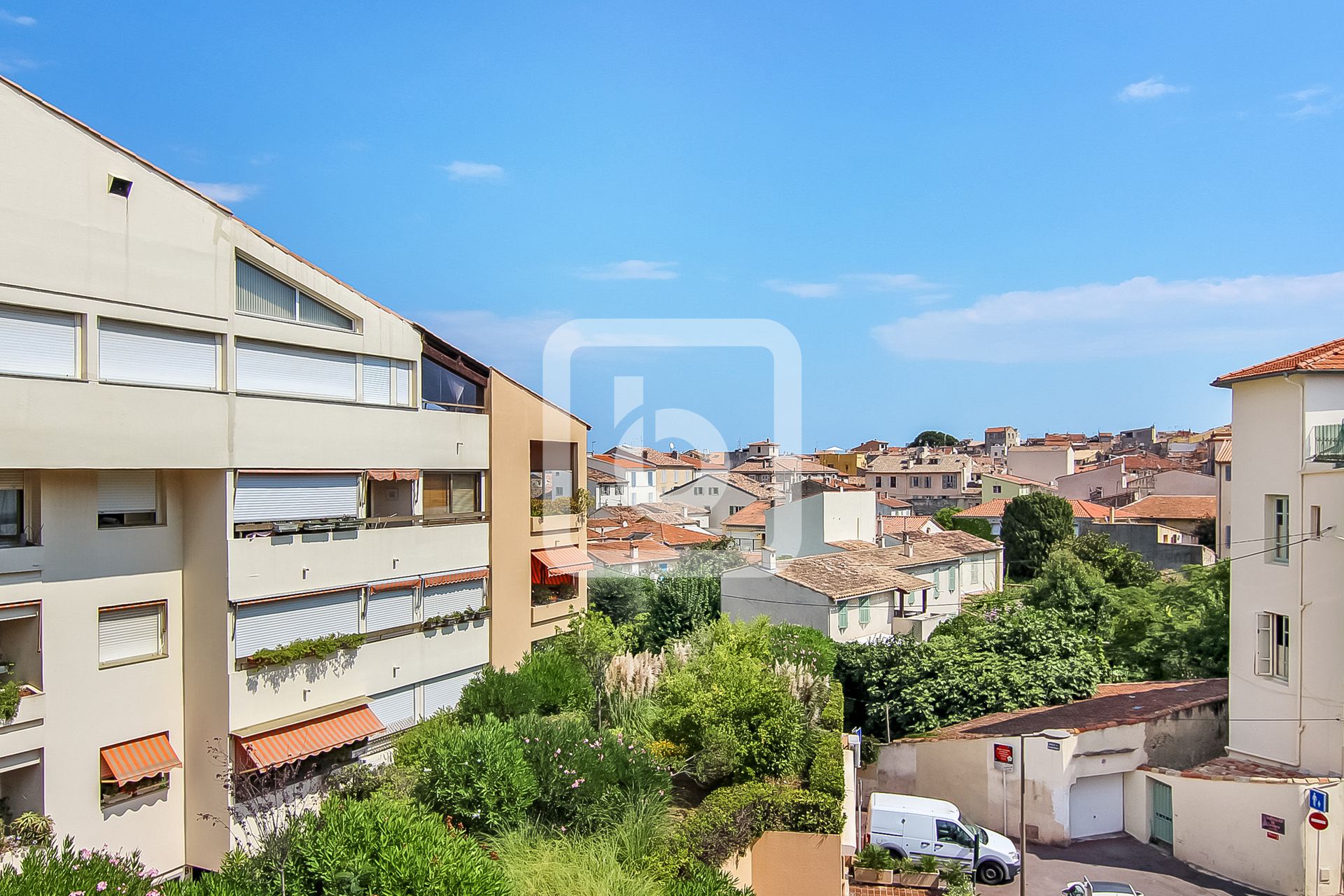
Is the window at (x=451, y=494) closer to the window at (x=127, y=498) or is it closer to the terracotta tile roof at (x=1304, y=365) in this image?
the window at (x=127, y=498)

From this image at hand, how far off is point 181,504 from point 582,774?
7.71 m

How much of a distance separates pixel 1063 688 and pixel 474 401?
1694cm

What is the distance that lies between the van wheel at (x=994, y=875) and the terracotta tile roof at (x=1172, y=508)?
146ft

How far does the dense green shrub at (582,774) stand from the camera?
35.1 feet

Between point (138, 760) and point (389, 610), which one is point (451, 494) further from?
point (138, 760)

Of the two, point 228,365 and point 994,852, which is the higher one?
point 228,365

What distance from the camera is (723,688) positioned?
13609 millimetres

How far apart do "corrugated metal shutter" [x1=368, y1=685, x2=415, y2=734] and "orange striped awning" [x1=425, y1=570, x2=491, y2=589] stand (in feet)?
6.52

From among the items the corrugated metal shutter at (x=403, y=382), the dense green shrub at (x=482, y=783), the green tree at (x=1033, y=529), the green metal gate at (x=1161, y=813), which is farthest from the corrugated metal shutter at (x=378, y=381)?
the green tree at (x=1033, y=529)

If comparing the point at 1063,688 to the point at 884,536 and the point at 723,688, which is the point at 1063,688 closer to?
the point at 723,688

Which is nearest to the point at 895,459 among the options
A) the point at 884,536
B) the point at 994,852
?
the point at 884,536

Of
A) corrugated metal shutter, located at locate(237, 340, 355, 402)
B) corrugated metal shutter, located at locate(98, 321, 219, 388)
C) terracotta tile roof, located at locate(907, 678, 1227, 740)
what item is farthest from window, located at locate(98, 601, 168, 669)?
terracotta tile roof, located at locate(907, 678, 1227, 740)

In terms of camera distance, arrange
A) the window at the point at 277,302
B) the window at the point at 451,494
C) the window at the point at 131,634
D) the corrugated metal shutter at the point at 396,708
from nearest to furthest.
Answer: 1. the window at the point at 131,634
2. the window at the point at 277,302
3. the corrugated metal shutter at the point at 396,708
4. the window at the point at 451,494

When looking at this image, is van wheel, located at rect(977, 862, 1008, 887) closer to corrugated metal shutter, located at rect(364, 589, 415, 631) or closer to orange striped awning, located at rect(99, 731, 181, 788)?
corrugated metal shutter, located at rect(364, 589, 415, 631)
